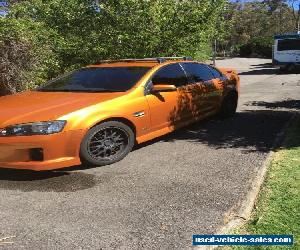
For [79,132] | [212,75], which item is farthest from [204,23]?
[79,132]

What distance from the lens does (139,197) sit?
15.8 ft

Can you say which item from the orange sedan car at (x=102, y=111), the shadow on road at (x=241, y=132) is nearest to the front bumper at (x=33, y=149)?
the orange sedan car at (x=102, y=111)

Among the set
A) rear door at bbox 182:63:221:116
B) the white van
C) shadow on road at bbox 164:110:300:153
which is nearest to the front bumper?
shadow on road at bbox 164:110:300:153

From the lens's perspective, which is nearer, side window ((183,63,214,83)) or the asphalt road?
the asphalt road

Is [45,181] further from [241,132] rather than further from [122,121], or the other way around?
[241,132]

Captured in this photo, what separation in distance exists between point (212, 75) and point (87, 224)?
5.09m

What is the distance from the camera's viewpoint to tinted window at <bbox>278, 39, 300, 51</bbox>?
24.3 m

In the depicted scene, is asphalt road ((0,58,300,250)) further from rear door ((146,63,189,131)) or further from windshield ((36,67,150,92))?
windshield ((36,67,150,92))

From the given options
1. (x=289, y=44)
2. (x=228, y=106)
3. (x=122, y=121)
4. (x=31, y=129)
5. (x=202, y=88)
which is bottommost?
(x=228, y=106)

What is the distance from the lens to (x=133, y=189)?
5.06 m

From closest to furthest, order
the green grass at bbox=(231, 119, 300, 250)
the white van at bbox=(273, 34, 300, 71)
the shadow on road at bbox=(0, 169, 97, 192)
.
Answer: the green grass at bbox=(231, 119, 300, 250) < the shadow on road at bbox=(0, 169, 97, 192) < the white van at bbox=(273, 34, 300, 71)

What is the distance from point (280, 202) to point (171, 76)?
339 cm

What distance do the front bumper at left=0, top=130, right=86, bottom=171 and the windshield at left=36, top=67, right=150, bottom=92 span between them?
1.38 meters

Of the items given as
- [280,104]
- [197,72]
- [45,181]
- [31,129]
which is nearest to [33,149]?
[31,129]
